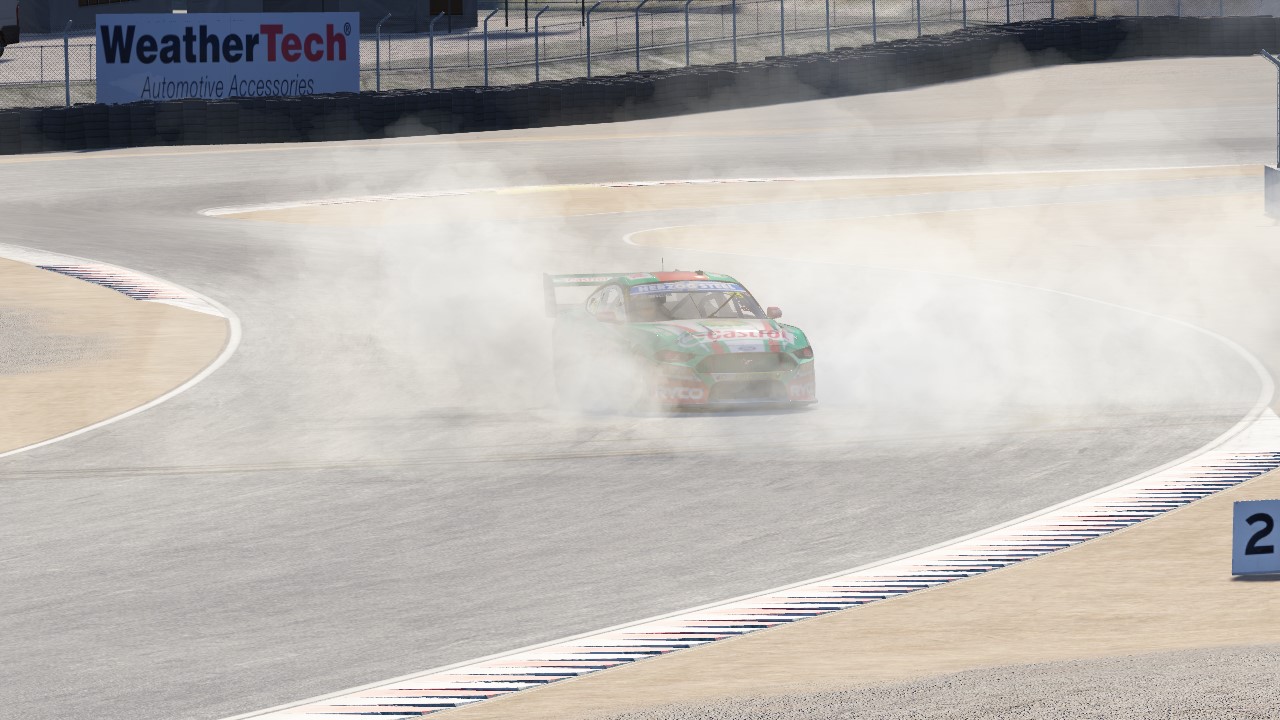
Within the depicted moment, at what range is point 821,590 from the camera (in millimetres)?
10008

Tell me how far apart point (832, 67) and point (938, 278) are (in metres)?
22.7

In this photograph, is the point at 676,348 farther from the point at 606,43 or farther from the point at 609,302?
the point at 606,43

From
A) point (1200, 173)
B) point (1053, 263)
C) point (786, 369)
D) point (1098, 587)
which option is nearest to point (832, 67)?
point (1200, 173)

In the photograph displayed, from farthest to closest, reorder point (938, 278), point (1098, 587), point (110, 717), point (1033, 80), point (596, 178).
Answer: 1. point (1033, 80)
2. point (596, 178)
3. point (938, 278)
4. point (1098, 587)
5. point (110, 717)

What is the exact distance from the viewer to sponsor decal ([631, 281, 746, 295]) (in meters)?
16.5

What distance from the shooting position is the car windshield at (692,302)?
641 inches

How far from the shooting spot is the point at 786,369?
15.1 meters

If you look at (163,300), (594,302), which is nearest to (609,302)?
(594,302)

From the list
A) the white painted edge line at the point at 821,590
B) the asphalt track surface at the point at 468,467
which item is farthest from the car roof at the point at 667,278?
the white painted edge line at the point at 821,590

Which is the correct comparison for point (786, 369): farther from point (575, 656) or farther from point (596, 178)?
point (596, 178)

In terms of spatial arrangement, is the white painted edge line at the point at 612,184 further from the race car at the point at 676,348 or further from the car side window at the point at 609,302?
the race car at the point at 676,348

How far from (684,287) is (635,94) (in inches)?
1038

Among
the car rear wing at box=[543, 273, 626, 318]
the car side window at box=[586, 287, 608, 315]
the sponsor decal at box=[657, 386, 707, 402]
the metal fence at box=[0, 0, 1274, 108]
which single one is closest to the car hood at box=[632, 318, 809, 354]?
the sponsor decal at box=[657, 386, 707, 402]

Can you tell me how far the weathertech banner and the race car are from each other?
22.5 meters
